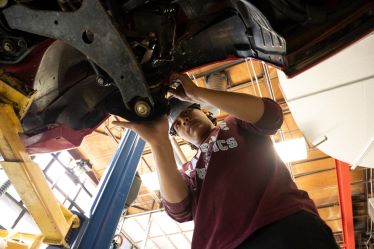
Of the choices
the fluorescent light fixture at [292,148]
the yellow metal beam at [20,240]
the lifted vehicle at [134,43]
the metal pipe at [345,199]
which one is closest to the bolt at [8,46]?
the lifted vehicle at [134,43]

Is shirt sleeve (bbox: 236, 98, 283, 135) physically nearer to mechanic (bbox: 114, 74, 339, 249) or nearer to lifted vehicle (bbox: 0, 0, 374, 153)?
mechanic (bbox: 114, 74, 339, 249)

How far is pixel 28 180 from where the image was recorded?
1.10 meters

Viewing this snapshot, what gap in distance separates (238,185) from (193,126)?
521 mm

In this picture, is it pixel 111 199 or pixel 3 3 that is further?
pixel 111 199

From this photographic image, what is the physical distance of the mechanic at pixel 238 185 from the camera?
104 cm

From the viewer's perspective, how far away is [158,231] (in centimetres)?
875

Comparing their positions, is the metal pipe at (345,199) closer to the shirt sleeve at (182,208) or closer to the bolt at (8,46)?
the shirt sleeve at (182,208)

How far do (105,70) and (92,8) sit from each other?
17 cm

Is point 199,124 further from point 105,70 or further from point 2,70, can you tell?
A: point 2,70

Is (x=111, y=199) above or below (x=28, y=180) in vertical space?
above

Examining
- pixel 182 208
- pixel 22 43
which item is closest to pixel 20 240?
pixel 182 208

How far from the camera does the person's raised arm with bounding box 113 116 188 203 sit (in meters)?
1.15

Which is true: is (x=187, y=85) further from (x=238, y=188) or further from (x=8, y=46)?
(x=8, y=46)

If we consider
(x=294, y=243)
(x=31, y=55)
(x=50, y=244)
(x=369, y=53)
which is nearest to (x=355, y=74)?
(x=369, y=53)
